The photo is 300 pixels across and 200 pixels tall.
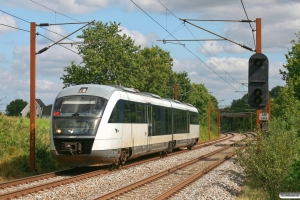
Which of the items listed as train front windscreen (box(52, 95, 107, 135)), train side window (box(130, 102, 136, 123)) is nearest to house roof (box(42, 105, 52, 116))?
train side window (box(130, 102, 136, 123))

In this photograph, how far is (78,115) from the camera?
61.8 ft

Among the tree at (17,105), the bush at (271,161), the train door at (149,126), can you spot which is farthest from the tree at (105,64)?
the tree at (17,105)

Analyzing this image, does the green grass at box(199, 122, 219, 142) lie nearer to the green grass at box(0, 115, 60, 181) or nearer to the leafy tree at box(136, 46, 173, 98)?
the leafy tree at box(136, 46, 173, 98)

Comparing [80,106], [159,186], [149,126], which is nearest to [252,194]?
[159,186]

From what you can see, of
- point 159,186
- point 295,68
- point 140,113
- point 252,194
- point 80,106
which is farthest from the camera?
point 295,68

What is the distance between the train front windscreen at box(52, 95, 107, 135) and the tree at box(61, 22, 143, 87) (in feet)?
73.5

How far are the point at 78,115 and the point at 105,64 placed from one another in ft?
78.3

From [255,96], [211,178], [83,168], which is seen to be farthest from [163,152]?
[255,96]

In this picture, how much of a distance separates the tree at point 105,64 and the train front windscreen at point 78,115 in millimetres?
22403

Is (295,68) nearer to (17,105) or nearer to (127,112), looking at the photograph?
(127,112)

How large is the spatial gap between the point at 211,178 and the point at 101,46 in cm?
2770

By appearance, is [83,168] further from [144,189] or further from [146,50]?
[146,50]

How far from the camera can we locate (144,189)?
15.4m

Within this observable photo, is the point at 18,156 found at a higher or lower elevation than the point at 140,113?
lower
